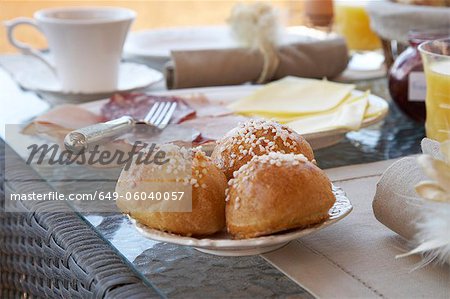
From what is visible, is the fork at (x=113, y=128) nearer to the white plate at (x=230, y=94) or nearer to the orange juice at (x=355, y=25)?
the white plate at (x=230, y=94)

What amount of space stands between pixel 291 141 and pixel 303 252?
0.11 m

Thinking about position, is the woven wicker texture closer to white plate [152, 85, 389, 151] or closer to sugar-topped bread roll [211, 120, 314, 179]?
sugar-topped bread roll [211, 120, 314, 179]

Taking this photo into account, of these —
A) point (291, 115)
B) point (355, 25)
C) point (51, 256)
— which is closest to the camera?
point (51, 256)

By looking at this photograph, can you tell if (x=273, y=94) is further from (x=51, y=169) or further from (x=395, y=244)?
(x=395, y=244)

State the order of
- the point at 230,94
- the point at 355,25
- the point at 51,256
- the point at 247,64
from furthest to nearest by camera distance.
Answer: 1. the point at 355,25
2. the point at 247,64
3. the point at 230,94
4. the point at 51,256

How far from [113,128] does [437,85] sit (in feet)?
1.31

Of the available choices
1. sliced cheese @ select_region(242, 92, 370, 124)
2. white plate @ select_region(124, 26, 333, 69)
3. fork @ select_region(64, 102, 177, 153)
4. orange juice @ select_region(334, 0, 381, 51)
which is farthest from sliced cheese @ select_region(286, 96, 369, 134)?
orange juice @ select_region(334, 0, 381, 51)

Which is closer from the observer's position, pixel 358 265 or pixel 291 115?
pixel 358 265

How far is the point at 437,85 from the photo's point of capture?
956mm

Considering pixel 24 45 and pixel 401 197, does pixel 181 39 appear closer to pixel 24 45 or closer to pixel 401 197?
pixel 24 45

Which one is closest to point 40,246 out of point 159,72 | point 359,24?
point 159,72

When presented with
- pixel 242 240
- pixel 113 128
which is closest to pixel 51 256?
pixel 113 128

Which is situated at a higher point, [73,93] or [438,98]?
[438,98]

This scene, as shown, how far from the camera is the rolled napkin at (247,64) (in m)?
1.38
